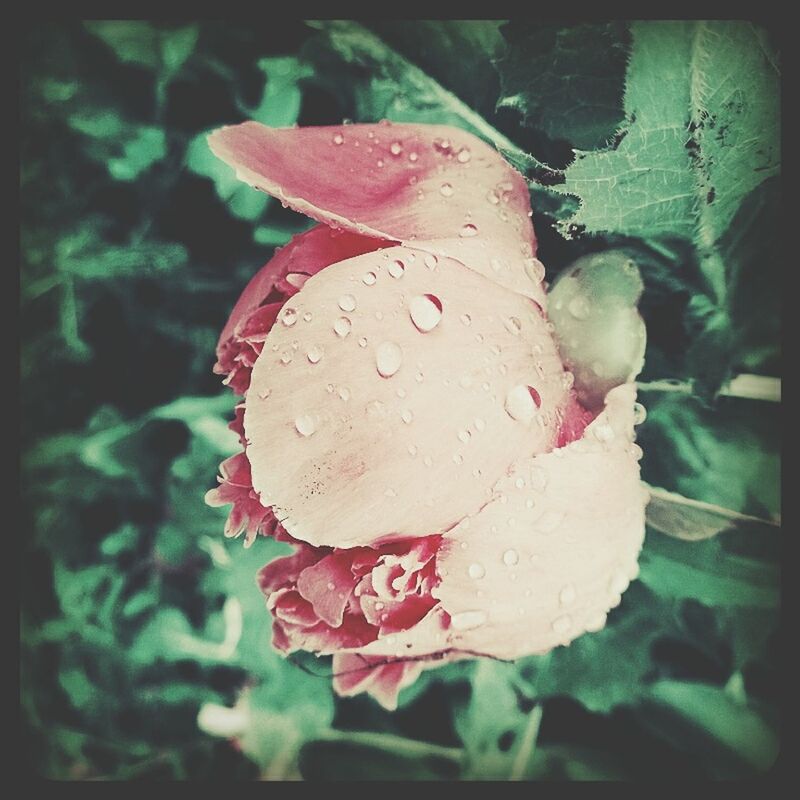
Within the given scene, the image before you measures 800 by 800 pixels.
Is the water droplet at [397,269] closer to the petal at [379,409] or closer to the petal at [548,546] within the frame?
the petal at [379,409]

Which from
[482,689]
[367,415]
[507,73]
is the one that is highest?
[507,73]

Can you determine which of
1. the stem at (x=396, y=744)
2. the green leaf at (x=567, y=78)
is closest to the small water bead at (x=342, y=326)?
the green leaf at (x=567, y=78)

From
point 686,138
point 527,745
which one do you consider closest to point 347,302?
point 686,138

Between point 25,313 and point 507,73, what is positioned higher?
point 507,73

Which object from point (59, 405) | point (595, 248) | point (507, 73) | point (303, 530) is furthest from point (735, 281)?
point (59, 405)

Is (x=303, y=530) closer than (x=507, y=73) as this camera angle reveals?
Yes

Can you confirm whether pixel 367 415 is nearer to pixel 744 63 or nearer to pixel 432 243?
pixel 432 243

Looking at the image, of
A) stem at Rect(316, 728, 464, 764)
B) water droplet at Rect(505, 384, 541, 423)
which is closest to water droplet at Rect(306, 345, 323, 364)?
water droplet at Rect(505, 384, 541, 423)
